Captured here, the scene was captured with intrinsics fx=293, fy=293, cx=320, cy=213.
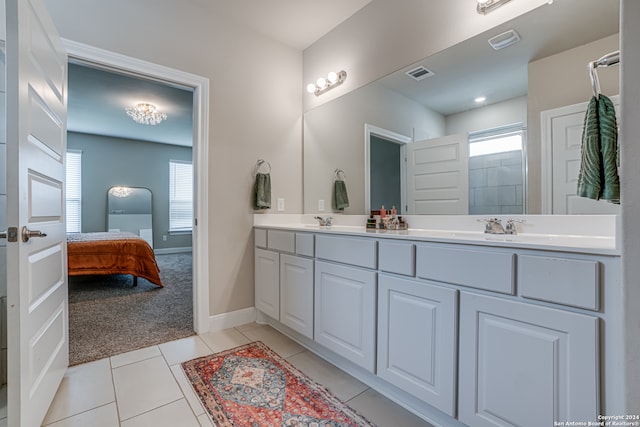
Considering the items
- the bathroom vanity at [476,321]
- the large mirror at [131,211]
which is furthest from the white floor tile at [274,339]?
the large mirror at [131,211]

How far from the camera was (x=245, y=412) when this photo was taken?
1443mm

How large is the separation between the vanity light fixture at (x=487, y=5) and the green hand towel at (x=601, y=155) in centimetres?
88

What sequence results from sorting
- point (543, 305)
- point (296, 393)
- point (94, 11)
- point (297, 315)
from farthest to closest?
point (297, 315), point (94, 11), point (296, 393), point (543, 305)

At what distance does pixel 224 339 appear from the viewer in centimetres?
227

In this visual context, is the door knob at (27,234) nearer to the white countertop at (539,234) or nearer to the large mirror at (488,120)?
the white countertop at (539,234)

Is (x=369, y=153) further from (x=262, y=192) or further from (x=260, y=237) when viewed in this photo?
(x=260, y=237)

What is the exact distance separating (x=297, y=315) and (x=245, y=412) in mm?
733

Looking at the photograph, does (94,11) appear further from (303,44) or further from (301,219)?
(301,219)

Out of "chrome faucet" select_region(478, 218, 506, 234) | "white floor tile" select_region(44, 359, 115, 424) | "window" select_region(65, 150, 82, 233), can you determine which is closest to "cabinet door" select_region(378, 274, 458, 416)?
"chrome faucet" select_region(478, 218, 506, 234)

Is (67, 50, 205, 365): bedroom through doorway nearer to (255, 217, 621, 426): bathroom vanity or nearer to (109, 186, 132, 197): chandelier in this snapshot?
(109, 186, 132, 197): chandelier

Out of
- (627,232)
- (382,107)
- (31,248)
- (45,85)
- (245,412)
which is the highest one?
(382,107)

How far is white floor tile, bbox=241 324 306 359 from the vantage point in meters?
2.09

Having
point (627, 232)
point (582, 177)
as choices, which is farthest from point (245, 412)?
point (582, 177)

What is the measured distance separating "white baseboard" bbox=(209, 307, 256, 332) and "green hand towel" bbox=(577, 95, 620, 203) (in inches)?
94.8
